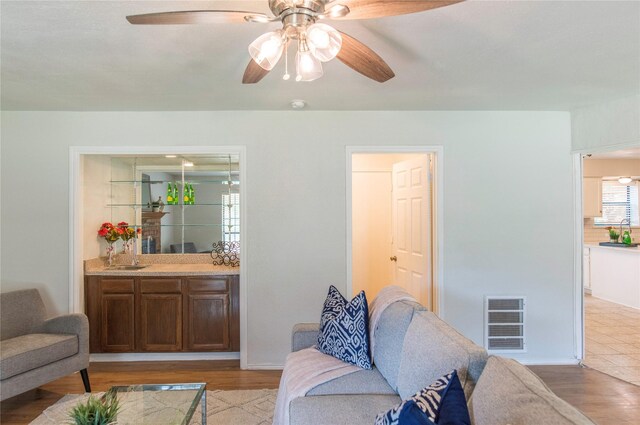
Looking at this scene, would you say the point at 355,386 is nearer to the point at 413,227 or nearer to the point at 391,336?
the point at 391,336

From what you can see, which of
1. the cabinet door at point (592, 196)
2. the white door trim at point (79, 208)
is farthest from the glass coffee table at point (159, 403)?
the cabinet door at point (592, 196)

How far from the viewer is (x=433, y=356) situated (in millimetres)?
1534

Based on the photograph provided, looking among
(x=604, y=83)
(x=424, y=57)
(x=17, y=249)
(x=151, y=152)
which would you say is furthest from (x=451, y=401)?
(x=17, y=249)

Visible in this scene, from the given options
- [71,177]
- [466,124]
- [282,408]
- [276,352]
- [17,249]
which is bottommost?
[276,352]

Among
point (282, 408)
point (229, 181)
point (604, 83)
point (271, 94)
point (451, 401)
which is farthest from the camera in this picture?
point (229, 181)

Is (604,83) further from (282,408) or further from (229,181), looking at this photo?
(229,181)

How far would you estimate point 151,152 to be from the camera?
11.5 ft

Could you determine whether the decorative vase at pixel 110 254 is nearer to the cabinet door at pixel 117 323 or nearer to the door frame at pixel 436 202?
the cabinet door at pixel 117 323

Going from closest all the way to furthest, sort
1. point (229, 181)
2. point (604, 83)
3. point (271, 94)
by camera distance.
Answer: point (604, 83), point (271, 94), point (229, 181)

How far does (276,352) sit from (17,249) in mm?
2596

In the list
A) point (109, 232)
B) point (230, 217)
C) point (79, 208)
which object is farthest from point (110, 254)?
point (230, 217)

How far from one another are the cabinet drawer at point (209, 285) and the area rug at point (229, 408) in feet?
3.15

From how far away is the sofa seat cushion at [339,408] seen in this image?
5.48ft

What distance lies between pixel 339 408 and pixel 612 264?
20.0 ft
